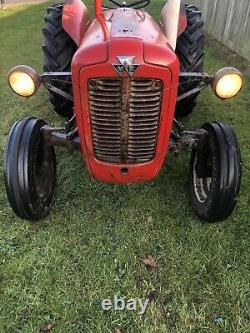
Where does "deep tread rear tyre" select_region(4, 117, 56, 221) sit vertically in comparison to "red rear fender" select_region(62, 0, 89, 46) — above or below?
below

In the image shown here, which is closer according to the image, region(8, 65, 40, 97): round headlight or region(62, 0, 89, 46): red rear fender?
region(8, 65, 40, 97): round headlight

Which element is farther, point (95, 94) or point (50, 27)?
point (50, 27)

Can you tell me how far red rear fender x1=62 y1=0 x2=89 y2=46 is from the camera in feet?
10.7

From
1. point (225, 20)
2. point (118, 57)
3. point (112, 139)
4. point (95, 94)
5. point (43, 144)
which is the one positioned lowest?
point (225, 20)

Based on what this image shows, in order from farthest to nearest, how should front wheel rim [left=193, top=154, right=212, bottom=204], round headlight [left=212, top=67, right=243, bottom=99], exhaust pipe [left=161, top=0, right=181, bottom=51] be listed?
1. front wheel rim [left=193, top=154, right=212, bottom=204]
2. exhaust pipe [left=161, top=0, right=181, bottom=51]
3. round headlight [left=212, top=67, right=243, bottom=99]

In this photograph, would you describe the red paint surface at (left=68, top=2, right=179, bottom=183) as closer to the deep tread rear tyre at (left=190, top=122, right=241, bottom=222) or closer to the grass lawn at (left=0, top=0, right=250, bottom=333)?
the deep tread rear tyre at (left=190, top=122, right=241, bottom=222)

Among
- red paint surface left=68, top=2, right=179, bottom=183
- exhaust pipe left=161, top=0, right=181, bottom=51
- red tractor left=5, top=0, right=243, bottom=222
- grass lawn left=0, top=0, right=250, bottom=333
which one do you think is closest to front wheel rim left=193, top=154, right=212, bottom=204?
red tractor left=5, top=0, right=243, bottom=222

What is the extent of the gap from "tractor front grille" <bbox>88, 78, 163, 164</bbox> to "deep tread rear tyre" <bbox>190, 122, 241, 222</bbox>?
46cm

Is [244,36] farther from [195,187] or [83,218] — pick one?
[83,218]

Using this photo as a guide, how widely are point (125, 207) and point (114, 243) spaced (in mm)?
389

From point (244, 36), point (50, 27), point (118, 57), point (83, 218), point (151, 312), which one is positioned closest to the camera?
point (118, 57)

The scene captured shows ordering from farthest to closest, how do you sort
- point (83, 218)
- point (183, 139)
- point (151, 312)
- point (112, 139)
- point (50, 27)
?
point (50, 27), point (83, 218), point (183, 139), point (112, 139), point (151, 312)

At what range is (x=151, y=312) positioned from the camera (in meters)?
2.38

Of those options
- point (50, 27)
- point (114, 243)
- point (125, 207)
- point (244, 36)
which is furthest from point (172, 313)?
point (244, 36)
